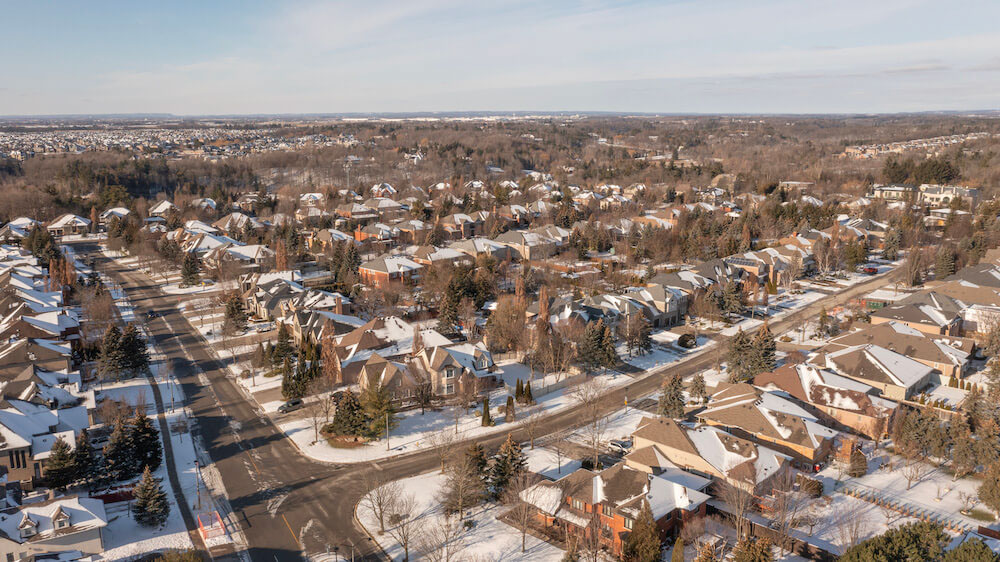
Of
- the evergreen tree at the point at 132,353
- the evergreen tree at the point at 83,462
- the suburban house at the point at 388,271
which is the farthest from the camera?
the suburban house at the point at 388,271

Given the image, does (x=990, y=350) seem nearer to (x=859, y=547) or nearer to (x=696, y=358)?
(x=696, y=358)

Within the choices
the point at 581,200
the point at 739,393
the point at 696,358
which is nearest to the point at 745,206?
the point at 581,200

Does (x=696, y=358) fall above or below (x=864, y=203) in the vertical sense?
below

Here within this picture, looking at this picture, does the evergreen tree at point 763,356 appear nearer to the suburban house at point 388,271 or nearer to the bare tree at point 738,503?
the bare tree at point 738,503

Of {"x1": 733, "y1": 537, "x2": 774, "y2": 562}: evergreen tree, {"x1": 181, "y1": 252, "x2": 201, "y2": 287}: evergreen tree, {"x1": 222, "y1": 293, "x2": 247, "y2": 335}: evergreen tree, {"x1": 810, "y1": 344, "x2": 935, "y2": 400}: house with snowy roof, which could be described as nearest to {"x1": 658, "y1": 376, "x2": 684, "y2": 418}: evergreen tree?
{"x1": 810, "y1": 344, "x2": 935, "y2": 400}: house with snowy roof

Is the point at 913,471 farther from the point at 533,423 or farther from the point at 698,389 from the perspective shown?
the point at 533,423

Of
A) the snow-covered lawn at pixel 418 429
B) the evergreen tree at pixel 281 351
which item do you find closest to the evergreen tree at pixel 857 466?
the snow-covered lawn at pixel 418 429

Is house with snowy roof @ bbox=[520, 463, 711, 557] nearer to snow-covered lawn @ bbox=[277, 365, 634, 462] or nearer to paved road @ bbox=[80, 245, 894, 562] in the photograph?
paved road @ bbox=[80, 245, 894, 562]
